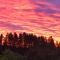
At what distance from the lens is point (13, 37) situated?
124m

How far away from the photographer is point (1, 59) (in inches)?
1556

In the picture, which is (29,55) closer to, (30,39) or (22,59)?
(22,59)

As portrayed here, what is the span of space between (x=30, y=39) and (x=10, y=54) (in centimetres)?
8237

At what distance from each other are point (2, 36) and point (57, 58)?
87.7 metres

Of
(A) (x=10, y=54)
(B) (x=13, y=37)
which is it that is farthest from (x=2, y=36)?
(A) (x=10, y=54)

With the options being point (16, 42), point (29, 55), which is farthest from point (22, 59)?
point (16, 42)

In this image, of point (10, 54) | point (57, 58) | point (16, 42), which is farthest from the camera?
point (16, 42)

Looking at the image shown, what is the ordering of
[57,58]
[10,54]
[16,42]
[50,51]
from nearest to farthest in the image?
1. [57,58]
2. [50,51]
3. [10,54]
4. [16,42]

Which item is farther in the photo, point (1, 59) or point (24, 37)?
point (24, 37)

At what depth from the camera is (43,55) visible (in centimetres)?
3778

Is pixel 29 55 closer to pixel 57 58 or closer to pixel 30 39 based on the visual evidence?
pixel 57 58

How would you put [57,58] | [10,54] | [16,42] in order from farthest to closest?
[16,42] < [10,54] < [57,58]

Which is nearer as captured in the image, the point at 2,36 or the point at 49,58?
the point at 49,58

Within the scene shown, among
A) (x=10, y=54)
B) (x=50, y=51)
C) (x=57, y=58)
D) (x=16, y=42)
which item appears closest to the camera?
(x=57, y=58)
